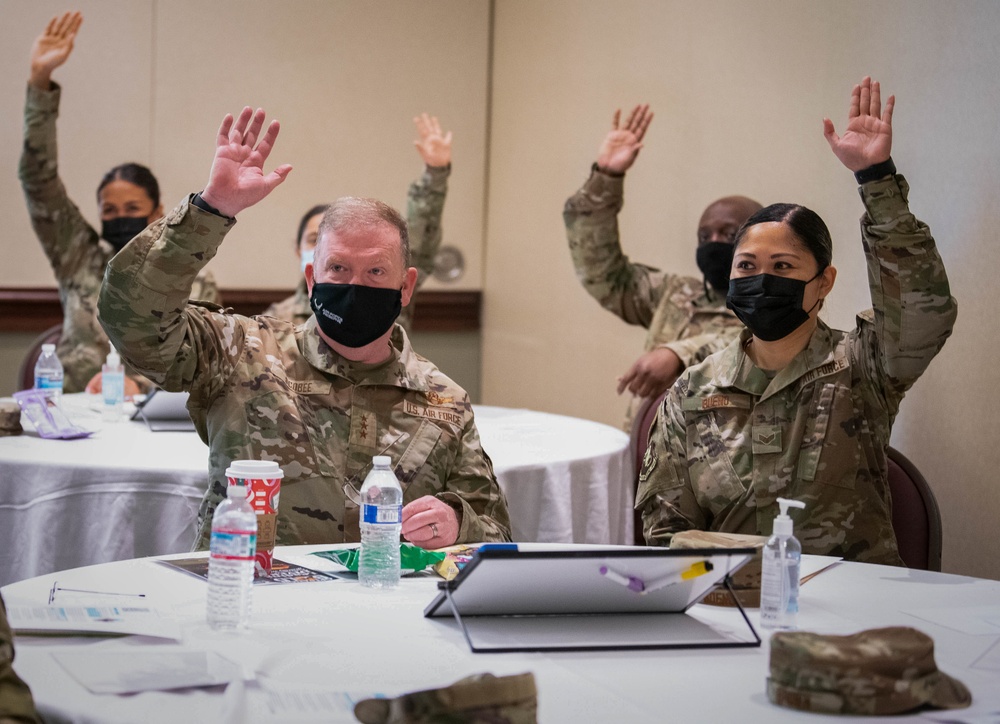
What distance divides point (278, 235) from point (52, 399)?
3052 mm

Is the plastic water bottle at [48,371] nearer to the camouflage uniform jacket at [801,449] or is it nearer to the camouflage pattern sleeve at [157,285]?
the camouflage pattern sleeve at [157,285]

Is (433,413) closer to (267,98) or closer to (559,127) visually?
(559,127)

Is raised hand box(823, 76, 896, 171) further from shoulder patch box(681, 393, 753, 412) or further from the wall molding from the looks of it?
the wall molding

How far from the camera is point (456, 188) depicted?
23.0 ft

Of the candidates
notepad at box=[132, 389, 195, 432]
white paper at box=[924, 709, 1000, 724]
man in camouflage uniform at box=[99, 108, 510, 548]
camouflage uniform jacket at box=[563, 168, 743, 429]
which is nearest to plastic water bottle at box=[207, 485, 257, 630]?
man in camouflage uniform at box=[99, 108, 510, 548]

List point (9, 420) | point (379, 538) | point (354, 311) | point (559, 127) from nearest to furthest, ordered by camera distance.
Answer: point (379, 538) → point (354, 311) → point (9, 420) → point (559, 127)

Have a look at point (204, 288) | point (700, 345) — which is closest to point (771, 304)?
point (700, 345)

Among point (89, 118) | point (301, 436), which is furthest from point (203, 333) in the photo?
point (89, 118)

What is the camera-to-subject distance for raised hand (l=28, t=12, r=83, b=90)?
5.02 metres

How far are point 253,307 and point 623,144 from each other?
256 centimetres

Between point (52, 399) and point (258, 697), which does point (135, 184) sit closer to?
point (52, 399)

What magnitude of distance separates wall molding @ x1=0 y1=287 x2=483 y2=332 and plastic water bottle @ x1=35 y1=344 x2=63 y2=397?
5.93 feet

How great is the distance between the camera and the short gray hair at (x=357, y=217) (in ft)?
8.31

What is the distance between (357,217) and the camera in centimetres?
253
